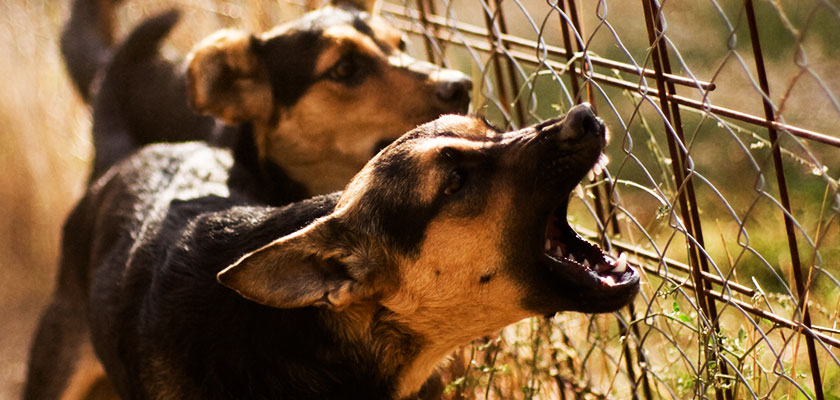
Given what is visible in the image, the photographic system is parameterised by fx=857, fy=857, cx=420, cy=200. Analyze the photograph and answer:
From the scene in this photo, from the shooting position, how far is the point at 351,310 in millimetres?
2887

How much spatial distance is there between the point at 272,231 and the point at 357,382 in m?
0.61

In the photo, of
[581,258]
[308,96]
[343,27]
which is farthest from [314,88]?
[581,258]

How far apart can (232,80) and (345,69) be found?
0.61 m

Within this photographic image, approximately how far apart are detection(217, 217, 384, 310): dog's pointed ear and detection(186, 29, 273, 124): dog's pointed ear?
1.82m

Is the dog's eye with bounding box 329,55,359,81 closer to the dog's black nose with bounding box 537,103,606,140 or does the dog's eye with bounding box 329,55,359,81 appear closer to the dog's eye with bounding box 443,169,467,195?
the dog's eye with bounding box 443,169,467,195

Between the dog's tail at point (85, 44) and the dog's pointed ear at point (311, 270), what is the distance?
3.09m

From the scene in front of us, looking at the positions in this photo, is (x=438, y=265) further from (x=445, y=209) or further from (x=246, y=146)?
(x=246, y=146)

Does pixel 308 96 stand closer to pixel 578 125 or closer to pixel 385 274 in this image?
pixel 385 274

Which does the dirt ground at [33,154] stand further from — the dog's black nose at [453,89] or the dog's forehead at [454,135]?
the dog's forehead at [454,135]

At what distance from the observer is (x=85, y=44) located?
→ 5277 mm

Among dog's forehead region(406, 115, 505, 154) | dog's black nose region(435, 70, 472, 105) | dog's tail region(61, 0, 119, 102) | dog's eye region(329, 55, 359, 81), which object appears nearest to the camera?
dog's forehead region(406, 115, 505, 154)

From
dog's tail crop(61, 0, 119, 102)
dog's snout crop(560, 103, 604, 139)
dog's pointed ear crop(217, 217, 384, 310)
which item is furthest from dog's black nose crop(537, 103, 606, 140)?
dog's tail crop(61, 0, 119, 102)

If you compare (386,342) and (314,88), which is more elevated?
(314,88)

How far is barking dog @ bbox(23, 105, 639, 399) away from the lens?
2.68m
